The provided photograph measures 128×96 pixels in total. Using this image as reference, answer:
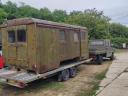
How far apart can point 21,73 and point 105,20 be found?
27498 mm

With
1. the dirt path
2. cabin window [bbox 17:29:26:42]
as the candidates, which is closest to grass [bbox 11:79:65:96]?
the dirt path

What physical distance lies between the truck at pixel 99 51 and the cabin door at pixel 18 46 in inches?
317

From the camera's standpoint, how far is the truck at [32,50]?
1006 cm

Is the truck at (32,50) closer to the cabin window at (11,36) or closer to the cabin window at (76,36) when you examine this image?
the cabin window at (11,36)

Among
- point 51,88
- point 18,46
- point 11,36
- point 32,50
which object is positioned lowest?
point 51,88

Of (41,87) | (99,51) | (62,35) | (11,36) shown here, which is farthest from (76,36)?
(99,51)

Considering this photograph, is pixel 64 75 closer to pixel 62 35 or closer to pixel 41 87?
pixel 41 87

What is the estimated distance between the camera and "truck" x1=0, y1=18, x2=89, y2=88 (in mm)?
10062

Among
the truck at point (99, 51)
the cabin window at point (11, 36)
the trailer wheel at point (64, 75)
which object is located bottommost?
the trailer wheel at point (64, 75)

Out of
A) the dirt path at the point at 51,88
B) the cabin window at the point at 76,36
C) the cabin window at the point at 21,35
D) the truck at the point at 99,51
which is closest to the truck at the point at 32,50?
the cabin window at the point at 21,35

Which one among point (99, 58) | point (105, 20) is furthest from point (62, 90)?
point (105, 20)

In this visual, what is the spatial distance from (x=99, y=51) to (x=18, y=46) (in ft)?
29.4

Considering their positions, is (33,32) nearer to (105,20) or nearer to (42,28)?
(42,28)

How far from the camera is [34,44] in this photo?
33.0ft
